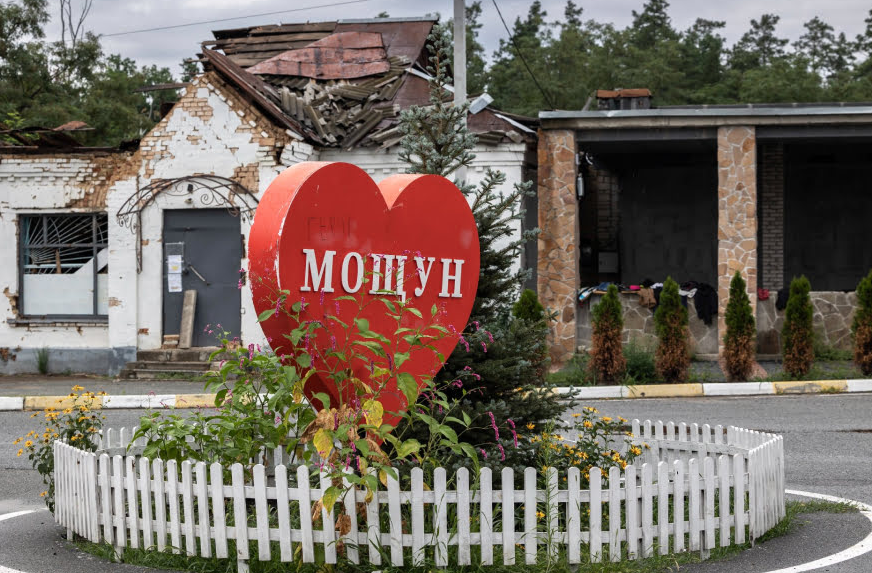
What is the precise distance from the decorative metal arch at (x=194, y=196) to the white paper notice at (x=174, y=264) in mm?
468

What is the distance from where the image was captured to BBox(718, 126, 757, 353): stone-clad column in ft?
56.3

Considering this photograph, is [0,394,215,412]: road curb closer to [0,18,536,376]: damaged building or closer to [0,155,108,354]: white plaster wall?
[0,18,536,376]: damaged building

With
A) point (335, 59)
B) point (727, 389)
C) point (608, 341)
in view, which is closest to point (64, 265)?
point (335, 59)

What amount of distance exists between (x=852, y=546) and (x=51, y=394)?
39.3 feet

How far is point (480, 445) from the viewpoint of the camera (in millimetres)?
7000

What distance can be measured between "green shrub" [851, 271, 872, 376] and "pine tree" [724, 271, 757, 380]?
4.77ft

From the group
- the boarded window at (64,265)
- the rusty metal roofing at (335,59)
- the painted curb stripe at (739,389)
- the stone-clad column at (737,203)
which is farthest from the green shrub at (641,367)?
the boarded window at (64,265)

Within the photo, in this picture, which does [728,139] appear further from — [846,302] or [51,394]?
[51,394]

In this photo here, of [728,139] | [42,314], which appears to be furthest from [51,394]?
[728,139]

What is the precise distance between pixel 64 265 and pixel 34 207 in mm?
1120

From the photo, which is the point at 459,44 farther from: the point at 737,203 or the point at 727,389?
the point at 727,389

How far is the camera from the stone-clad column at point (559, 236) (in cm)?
1761

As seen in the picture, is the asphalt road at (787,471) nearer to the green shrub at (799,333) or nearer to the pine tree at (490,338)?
the green shrub at (799,333)

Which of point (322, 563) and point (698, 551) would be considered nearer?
point (322, 563)
